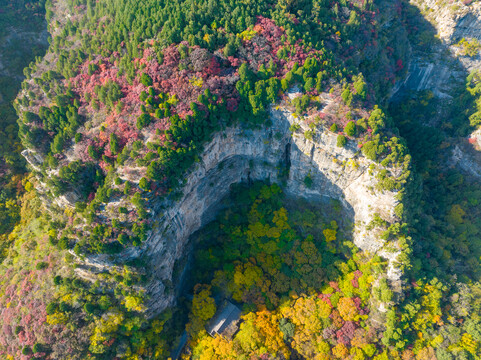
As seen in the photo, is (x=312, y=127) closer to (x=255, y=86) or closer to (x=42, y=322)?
(x=255, y=86)

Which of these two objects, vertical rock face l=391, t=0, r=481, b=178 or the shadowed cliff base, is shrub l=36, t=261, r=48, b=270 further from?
vertical rock face l=391, t=0, r=481, b=178

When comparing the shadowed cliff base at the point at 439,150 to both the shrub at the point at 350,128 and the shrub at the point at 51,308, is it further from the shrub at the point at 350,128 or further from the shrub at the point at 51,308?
the shrub at the point at 51,308

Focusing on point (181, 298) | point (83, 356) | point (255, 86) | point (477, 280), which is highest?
point (255, 86)

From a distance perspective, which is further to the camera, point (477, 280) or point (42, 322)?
point (477, 280)

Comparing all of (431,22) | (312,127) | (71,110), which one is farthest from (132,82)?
(431,22)

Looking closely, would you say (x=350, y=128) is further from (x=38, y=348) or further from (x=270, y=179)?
(x=38, y=348)

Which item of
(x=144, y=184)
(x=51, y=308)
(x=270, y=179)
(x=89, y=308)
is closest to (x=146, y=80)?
(x=144, y=184)

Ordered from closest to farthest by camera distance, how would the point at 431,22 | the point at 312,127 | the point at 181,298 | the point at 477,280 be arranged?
the point at 312,127 → the point at 477,280 → the point at 181,298 → the point at 431,22
